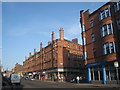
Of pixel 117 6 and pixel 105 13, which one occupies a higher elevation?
pixel 117 6

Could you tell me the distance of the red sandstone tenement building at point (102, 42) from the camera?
93.1 feet

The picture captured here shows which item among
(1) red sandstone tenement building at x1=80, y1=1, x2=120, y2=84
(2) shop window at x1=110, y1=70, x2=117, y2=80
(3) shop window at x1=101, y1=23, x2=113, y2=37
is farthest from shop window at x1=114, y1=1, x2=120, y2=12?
(2) shop window at x1=110, y1=70, x2=117, y2=80

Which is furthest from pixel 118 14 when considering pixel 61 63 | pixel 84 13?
pixel 61 63

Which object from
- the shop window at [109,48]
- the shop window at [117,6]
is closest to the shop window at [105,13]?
the shop window at [117,6]

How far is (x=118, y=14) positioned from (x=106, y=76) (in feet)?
37.6

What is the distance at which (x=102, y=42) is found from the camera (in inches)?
1222

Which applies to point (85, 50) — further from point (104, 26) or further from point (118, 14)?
point (118, 14)

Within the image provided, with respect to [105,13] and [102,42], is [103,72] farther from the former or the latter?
[105,13]

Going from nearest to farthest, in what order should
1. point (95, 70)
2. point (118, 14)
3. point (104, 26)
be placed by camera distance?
1. point (118, 14)
2. point (104, 26)
3. point (95, 70)

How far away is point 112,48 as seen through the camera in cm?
2878

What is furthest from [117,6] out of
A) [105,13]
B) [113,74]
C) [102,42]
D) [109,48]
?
[113,74]

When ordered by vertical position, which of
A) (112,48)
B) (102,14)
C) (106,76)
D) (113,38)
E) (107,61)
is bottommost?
(106,76)

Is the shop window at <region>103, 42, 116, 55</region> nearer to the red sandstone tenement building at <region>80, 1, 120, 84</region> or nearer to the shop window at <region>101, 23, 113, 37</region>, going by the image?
the red sandstone tenement building at <region>80, 1, 120, 84</region>

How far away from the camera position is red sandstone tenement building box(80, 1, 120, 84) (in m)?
28.4
